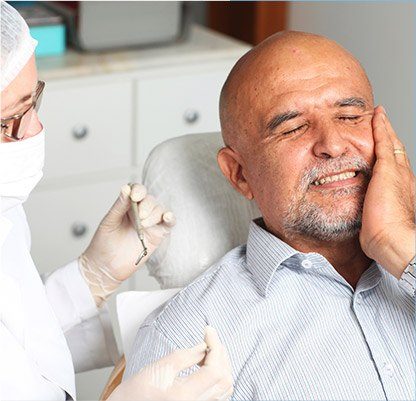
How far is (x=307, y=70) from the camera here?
5.86 feet

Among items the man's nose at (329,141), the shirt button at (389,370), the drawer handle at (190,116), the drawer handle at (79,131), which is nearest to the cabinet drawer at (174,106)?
the drawer handle at (190,116)

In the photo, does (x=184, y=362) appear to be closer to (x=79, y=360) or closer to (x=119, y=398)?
(x=119, y=398)

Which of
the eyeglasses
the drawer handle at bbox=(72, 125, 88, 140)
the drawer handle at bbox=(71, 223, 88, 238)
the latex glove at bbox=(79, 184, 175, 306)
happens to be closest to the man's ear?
the latex glove at bbox=(79, 184, 175, 306)

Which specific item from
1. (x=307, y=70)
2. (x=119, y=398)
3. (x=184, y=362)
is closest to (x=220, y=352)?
(x=184, y=362)

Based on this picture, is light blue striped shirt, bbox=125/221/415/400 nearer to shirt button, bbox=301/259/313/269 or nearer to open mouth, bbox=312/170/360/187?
shirt button, bbox=301/259/313/269

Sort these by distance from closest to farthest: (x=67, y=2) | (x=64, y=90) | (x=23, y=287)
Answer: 1. (x=23, y=287)
2. (x=64, y=90)
3. (x=67, y=2)

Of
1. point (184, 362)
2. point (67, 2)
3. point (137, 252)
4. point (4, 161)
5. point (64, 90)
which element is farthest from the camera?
point (67, 2)

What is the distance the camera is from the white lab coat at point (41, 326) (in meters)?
1.66

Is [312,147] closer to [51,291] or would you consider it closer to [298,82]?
[298,82]

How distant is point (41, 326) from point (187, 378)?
0.39 metres

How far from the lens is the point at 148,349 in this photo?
1.73m

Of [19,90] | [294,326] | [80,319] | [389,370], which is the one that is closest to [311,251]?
[294,326]

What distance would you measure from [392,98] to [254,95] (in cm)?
136

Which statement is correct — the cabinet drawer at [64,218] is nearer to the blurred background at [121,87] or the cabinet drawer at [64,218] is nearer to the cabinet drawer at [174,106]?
the blurred background at [121,87]
